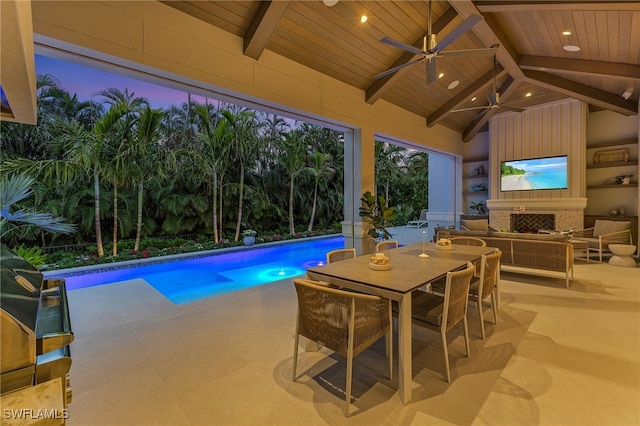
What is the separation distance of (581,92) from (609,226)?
3.02m

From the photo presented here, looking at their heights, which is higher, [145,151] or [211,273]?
[145,151]

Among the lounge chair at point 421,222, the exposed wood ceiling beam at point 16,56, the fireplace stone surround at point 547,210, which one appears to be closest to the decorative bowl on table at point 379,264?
the exposed wood ceiling beam at point 16,56

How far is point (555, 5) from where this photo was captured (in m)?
3.53

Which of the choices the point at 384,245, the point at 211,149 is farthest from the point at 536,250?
the point at 211,149

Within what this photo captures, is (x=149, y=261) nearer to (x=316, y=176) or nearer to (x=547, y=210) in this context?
(x=316, y=176)

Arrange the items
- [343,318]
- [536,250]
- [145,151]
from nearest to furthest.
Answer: [343,318]
[536,250]
[145,151]

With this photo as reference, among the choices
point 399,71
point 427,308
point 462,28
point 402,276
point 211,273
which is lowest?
point 211,273

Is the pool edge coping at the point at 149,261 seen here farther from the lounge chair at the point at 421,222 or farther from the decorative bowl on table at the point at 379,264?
the decorative bowl on table at the point at 379,264

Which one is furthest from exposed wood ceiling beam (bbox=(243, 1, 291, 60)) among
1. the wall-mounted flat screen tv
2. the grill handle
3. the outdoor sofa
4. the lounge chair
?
the lounge chair

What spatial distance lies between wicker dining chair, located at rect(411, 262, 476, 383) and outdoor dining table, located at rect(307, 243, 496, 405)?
5.2 inches

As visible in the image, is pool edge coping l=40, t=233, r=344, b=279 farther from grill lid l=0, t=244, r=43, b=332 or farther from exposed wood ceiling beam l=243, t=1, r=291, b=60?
grill lid l=0, t=244, r=43, b=332

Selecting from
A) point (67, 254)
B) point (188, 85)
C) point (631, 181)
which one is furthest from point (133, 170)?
point (631, 181)

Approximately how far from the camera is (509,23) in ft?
A: 15.2

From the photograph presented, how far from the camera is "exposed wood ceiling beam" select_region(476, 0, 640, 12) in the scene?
10.7ft
